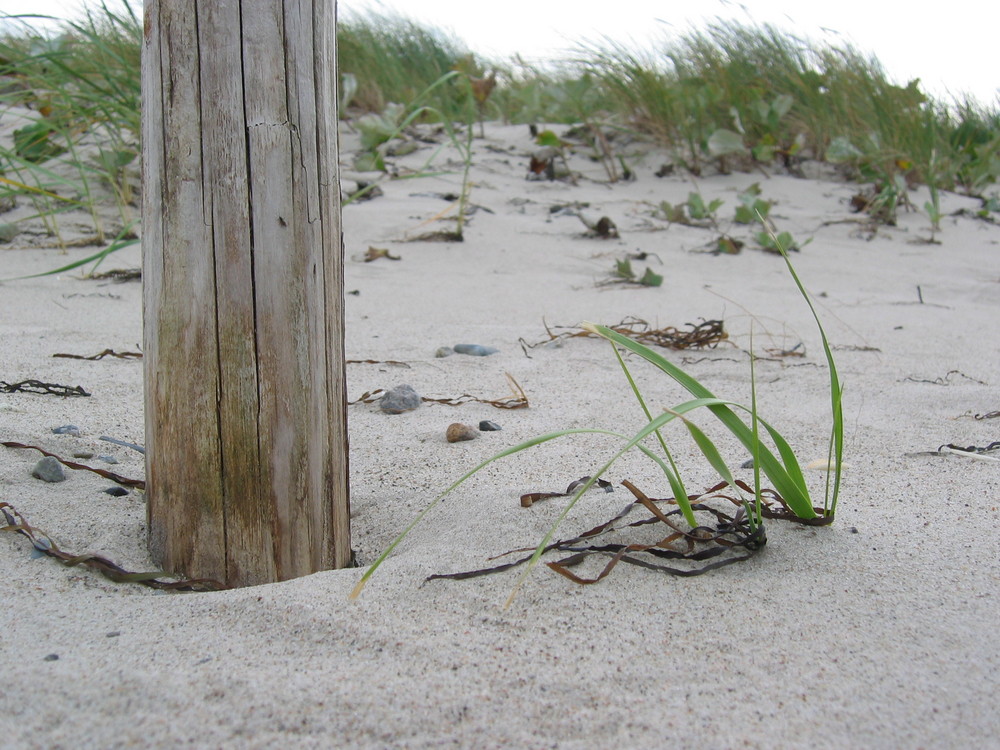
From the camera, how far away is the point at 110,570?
1.35 meters

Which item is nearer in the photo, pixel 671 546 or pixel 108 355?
pixel 671 546

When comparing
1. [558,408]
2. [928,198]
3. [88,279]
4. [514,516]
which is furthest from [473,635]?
[928,198]

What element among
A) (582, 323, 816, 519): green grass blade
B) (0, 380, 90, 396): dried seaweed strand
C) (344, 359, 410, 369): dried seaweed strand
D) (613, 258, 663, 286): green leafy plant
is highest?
(582, 323, 816, 519): green grass blade

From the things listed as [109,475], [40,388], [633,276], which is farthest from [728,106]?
[109,475]

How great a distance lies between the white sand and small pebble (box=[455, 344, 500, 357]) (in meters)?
0.06

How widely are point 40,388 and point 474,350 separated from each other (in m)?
1.26

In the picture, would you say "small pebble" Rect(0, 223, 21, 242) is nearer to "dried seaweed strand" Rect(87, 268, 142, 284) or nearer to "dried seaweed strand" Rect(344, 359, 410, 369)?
"dried seaweed strand" Rect(87, 268, 142, 284)

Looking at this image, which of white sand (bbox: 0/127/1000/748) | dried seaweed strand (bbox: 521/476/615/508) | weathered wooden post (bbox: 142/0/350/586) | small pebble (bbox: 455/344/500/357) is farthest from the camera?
small pebble (bbox: 455/344/500/357)

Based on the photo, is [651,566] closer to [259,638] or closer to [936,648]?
[936,648]

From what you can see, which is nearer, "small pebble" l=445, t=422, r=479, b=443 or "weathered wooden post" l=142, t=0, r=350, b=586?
"weathered wooden post" l=142, t=0, r=350, b=586

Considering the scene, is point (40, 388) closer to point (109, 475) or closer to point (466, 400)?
point (109, 475)

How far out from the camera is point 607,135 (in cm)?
591

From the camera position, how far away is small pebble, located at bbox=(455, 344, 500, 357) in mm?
2855

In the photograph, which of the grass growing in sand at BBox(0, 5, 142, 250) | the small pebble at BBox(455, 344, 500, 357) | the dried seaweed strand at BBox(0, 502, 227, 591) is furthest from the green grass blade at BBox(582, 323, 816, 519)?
the grass growing in sand at BBox(0, 5, 142, 250)
